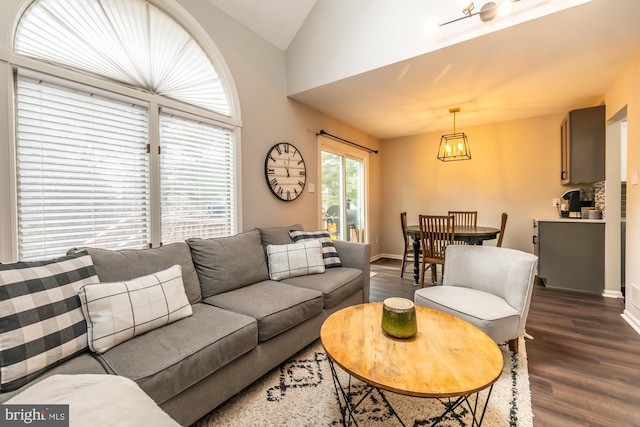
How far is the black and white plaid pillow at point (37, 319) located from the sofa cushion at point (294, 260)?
52.2 inches

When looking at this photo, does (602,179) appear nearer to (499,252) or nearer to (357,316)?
(499,252)

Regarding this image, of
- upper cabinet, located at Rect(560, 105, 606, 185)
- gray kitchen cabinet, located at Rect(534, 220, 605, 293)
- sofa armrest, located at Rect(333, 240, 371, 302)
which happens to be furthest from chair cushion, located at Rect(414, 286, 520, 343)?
upper cabinet, located at Rect(560, 105, 606, 185)

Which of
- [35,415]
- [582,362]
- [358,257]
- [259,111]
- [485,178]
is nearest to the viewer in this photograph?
[35,415]

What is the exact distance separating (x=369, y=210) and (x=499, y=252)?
3156 mm

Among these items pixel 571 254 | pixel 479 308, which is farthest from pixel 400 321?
pixel 571 254

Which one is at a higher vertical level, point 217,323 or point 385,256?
point 217,323

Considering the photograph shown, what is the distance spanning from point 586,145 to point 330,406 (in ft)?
13.6

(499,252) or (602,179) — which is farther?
(602,179)

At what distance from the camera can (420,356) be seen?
1.17m

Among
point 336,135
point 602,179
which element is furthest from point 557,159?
point 336,135

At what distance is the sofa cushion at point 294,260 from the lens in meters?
2.44

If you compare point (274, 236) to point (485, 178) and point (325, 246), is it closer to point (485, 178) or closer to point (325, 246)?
point (325, 246)

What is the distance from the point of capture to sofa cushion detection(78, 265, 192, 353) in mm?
1268

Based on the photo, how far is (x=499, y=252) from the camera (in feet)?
7.02
